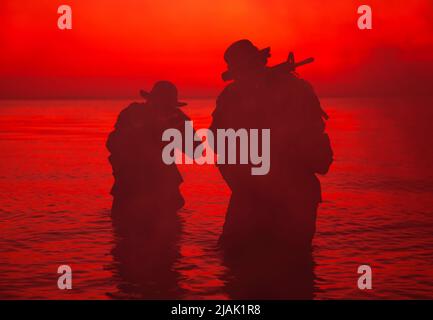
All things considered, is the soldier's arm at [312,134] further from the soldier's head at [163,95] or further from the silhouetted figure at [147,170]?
the soldier's head at [163,95]

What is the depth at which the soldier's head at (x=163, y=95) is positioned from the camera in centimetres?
1695

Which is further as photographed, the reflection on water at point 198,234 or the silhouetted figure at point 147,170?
the silhouetted figure at point 147,170

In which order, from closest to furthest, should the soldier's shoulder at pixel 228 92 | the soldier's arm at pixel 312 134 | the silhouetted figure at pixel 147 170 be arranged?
1. the soldier's arm at pixel 312 134
2. the soldier's shoulder at pixel 228 92
3. the silhouetted figure at pixel 147 170

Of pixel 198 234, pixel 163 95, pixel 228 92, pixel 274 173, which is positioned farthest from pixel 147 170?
pixel 274 173

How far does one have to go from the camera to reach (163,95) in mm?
17031

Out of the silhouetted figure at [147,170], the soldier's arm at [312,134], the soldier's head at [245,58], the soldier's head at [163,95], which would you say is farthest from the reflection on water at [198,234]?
the soldier's head at [245,58]

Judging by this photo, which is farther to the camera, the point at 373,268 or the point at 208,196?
the point at 208,196

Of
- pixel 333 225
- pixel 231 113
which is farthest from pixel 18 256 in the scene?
pixel 333 225

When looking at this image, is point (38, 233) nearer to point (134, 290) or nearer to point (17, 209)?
point (17, 209)

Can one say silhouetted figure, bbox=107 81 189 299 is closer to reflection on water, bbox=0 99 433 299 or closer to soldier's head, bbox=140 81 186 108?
soldier's head, bbox=140 81 186 108

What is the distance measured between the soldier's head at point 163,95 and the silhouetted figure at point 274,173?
460 centimetres

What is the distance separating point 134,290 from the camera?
37.6 feet

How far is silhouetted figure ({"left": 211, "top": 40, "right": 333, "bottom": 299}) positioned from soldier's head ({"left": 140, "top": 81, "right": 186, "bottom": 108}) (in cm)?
460
